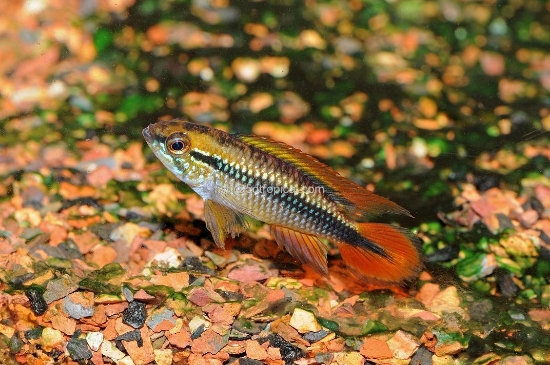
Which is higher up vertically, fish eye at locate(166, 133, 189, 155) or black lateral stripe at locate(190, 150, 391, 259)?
fish eye at locate(166, 133, 189, 155)

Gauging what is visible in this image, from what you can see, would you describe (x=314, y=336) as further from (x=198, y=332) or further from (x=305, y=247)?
(x=198, y=332)

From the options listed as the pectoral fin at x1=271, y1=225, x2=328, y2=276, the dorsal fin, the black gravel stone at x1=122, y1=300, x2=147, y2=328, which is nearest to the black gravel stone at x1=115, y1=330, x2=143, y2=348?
the black gravel stone at x1=122, y1=300, x2=147, y2=328

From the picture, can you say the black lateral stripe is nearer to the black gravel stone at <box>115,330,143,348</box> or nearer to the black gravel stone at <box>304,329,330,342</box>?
the black gravel stone at <box>304,329,330,342</box>

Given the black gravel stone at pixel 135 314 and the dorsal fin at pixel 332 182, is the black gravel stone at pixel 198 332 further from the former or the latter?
the dorsal fin at pixel 332 182

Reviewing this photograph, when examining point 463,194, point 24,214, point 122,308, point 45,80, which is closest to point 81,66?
point 45,80

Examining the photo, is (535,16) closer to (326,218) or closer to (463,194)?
(463,194)
